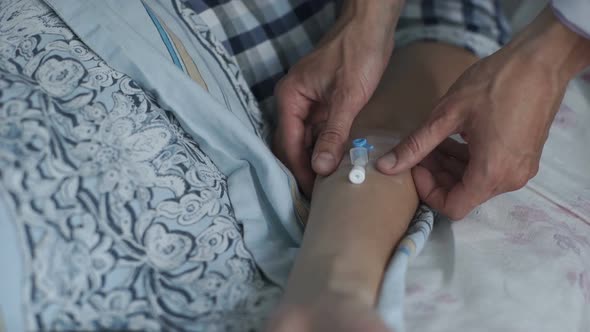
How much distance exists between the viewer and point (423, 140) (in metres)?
0.81

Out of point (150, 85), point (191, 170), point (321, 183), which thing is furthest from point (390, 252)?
point (150, 85)

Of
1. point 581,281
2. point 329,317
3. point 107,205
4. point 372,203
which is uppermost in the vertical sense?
point 107,205

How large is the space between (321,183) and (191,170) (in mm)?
187

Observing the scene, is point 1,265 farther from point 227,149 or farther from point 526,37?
point 526,37

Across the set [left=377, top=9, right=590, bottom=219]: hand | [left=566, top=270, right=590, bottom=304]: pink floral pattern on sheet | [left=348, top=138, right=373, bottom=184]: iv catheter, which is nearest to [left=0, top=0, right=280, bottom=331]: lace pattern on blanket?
[left=348, top=138, right=373, bottom=184]: iv catheter

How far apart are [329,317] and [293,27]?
660 mm

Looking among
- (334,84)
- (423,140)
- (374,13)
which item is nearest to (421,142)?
(423,140)

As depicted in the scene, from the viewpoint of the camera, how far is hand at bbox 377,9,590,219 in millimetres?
797

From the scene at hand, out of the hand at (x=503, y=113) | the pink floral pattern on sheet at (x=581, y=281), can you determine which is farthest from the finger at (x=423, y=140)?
the pink floral pattern on sheet at (x=581, y=281)

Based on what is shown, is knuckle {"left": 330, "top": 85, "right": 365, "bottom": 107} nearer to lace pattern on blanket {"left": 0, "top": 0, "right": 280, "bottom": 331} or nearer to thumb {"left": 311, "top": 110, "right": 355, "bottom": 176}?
thumb {"left": 311, "top": 110, "right": 355, "bottom": 176}

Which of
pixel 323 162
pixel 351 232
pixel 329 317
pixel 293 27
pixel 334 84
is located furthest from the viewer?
pixel 293 27

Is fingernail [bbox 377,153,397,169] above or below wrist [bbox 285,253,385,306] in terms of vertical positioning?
below

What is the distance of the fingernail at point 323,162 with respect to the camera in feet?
2.80

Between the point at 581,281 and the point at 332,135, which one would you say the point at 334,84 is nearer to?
the point at 332,135
